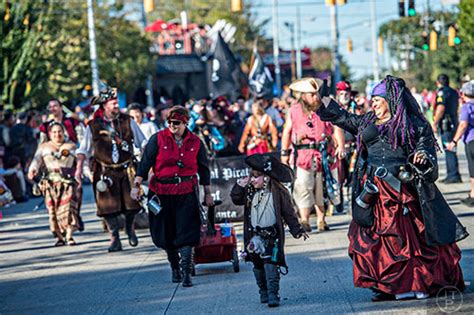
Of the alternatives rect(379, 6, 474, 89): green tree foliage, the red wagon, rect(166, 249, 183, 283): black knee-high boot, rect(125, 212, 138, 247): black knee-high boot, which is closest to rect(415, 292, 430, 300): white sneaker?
the red wagon

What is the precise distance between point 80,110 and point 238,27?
5143cm

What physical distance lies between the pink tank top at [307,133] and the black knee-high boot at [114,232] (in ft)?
7.88

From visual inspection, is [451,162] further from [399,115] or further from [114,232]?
[399,115]

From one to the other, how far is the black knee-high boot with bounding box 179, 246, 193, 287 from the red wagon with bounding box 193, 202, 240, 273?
1.50 feet

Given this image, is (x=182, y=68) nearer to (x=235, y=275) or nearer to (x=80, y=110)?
(x=80, y=110)

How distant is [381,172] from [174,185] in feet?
8.17

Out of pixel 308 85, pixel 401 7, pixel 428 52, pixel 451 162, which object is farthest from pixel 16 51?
pixel 428 52

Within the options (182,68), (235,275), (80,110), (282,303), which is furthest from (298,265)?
(182,68)

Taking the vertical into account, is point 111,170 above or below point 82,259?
above

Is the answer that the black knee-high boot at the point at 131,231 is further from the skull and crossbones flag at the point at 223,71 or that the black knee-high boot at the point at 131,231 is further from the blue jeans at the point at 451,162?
the skull and crossbones flag at the point at 223,71

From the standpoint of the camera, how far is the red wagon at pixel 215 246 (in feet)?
37.8

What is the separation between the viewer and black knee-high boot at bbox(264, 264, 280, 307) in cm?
950

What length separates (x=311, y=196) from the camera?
14.7 m

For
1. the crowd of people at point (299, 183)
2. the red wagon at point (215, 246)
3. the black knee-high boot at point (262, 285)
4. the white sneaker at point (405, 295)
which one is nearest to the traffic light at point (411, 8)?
the crowd of people at point (299, 183)
